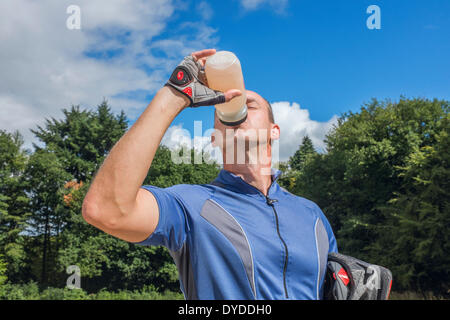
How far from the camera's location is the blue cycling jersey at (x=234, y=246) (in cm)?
197

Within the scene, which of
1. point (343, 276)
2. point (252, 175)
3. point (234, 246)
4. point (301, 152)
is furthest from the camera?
point (301, 152)

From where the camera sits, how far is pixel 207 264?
1983 mm

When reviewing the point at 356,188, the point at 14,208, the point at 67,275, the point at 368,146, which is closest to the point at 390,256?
the point at 356,188

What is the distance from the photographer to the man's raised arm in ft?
5.08

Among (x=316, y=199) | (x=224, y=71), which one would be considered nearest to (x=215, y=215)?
(x=224, y=71)

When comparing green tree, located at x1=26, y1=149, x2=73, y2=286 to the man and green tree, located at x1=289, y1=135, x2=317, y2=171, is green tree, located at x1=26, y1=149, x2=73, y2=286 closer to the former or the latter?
the man

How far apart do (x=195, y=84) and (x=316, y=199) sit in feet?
99.8

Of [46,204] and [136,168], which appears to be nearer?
[136,168]

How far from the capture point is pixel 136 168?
157 cm

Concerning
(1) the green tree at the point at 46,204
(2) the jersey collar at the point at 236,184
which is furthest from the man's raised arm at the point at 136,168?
(1) the green tree at the point at 46,204

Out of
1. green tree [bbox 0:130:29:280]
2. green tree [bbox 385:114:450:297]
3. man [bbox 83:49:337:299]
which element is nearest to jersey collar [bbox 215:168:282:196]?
man [bbox 83:49:337:299]

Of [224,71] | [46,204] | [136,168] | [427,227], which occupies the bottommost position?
[427,227]

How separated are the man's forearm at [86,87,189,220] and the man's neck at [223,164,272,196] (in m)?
1.01

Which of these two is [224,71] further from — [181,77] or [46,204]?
[46,204]
